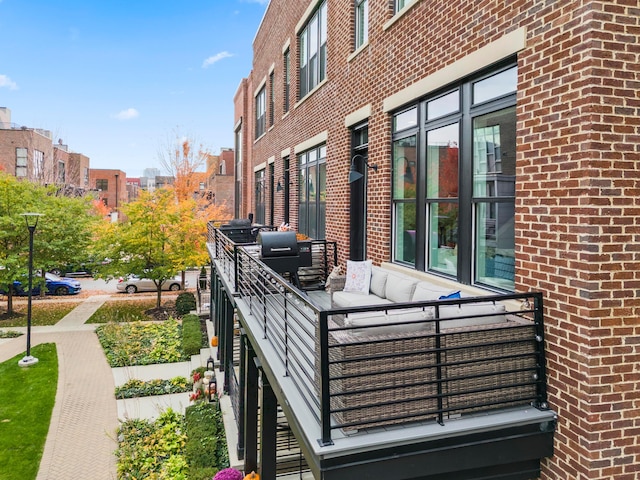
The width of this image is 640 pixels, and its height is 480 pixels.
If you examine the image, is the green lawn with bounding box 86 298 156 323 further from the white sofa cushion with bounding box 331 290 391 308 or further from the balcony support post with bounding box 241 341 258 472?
the white sofa cushion with bounding box 331 290 391 308

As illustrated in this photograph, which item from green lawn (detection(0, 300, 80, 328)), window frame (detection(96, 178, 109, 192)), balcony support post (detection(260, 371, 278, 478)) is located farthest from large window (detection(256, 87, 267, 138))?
window frame (detection(96, 178, 109, 192))

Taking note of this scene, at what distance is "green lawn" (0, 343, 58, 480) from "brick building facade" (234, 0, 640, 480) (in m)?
9.12

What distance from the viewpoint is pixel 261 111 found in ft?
71.3

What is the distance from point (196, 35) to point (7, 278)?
246ft

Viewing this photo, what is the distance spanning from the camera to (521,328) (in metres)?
4.32

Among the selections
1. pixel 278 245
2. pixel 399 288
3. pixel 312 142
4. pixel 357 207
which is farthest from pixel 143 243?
pixel 399 288

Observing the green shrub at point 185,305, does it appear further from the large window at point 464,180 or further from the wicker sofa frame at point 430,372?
the wicker sofa frame at point 430,372

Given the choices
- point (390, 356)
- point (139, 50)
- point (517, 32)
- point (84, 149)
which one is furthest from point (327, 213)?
point (139, 50)

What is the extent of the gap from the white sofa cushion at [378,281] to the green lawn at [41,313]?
839 inches

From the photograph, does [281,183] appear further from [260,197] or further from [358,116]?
[358,116]

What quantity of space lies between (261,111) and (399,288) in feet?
54.7

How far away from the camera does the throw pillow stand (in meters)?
7.97

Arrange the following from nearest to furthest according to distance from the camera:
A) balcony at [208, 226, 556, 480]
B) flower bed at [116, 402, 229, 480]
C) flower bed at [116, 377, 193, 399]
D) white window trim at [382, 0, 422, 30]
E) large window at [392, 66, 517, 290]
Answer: balcony at [208, 226, 556, 480], large window at [392, 66, 517, 290], white window trim at [382, 0, 422, 30], flower bed at [116, 402, 229, 480], flower bed at [116, 377, 193, 399]

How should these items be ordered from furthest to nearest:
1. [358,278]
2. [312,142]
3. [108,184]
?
1. [108,184]
2. [312,142]
3. [358,278]
